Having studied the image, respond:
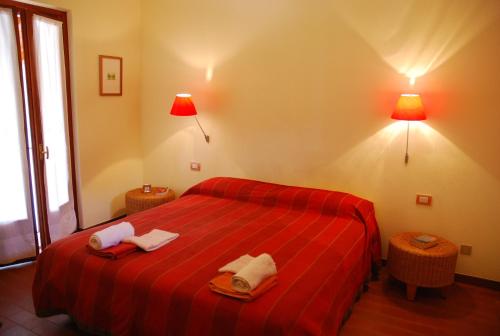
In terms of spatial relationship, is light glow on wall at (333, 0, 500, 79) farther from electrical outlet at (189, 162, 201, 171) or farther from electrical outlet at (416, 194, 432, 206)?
electrical outlet at (189, 162, 201, 171)

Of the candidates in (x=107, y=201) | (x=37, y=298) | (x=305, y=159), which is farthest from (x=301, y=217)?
(x=107, y=201)

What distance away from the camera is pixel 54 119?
356 centimetres

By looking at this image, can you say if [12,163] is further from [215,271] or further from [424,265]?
[424,265]

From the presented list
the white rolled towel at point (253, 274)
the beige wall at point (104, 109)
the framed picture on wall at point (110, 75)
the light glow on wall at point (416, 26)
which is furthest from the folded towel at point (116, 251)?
the light glow on wall at point (416, 26)

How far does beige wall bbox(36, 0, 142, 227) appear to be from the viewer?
368cm

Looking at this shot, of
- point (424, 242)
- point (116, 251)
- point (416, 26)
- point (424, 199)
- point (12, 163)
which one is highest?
point (416, 26)

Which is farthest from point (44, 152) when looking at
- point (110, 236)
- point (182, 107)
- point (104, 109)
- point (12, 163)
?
point (110, 236)

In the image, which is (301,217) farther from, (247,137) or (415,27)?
(415,27)

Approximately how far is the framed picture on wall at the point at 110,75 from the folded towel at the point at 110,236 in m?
2.04

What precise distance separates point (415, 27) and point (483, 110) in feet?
2.74

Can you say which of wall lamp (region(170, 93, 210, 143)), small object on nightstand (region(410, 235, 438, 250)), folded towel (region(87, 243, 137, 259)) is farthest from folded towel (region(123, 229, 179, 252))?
small object on nightstand (region(410, 235, 438, 250))

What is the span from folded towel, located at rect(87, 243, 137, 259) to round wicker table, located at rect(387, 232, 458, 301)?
6.34 feet

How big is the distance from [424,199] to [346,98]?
1.08 meters

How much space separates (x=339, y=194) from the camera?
10.5 feet
